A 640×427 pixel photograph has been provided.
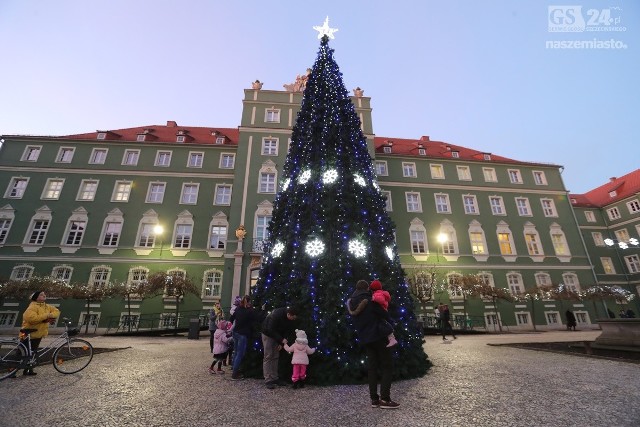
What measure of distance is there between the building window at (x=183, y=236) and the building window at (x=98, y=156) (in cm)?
977

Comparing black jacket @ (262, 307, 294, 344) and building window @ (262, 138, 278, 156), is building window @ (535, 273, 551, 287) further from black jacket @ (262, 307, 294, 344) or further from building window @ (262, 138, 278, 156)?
black jacket @ (262, 307, 294, 344)

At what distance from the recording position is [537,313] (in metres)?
24.6

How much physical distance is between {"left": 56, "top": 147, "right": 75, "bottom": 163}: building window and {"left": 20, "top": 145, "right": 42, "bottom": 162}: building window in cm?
175

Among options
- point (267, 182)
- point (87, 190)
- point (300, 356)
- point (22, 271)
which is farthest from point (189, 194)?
point (300, 356)

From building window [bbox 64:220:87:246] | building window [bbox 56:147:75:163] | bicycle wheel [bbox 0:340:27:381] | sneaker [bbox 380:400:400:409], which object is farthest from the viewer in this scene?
building window [bbox 56:147:75:163]

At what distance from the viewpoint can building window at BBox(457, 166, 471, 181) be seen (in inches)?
1166

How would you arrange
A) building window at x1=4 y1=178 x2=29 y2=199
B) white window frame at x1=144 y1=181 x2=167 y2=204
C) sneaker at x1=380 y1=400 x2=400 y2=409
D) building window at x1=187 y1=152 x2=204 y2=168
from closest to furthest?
sneaker at x1=380 y1=400 x2=400 y2=409 < building window at x1=4 y1=178 x2=29 y2=199 < white window frame at x1=144 y1=181 x2=167 y2=204 < building window at x1=187 y1=152 x2=204 y2=168

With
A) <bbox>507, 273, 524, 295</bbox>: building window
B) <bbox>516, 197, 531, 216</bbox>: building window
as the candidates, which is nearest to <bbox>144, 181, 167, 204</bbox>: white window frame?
<bbox>507, 273, 524, 295</bbox>: building window

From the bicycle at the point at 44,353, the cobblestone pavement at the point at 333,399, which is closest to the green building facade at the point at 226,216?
the bicycle at the point at 44,353

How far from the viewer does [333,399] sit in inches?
175

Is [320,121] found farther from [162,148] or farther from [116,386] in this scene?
[162,148]

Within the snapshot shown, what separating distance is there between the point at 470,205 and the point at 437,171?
445cm

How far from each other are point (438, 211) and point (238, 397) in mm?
26378

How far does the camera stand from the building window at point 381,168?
28.9 metres
